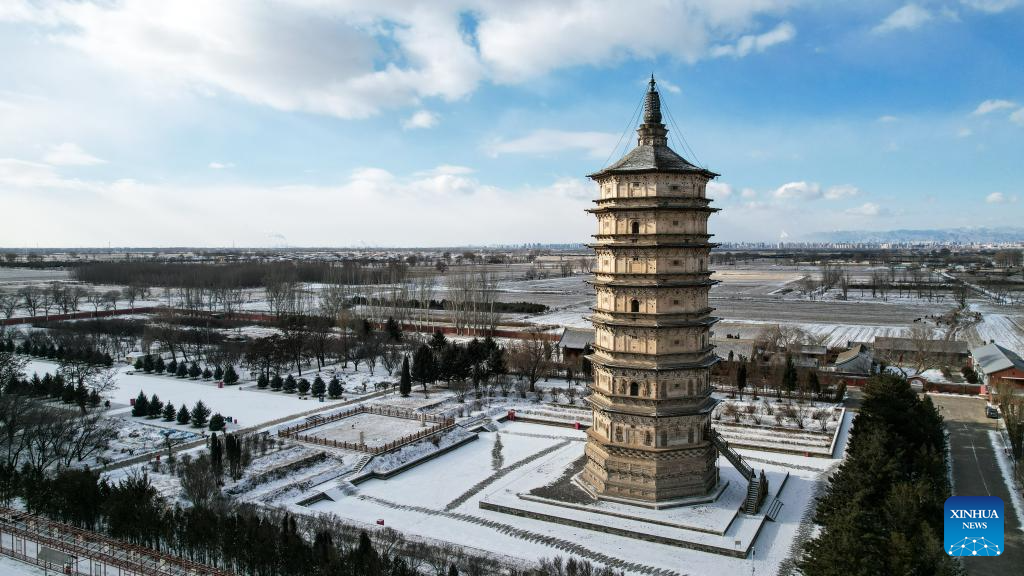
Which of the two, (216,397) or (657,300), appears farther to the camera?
(216,397)

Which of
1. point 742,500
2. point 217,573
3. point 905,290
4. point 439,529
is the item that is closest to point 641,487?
point 742,500

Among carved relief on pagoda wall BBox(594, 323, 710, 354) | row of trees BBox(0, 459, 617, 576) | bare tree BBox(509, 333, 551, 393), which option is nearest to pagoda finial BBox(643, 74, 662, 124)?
carved relief on pagoda wall BBox(594, 323, 710, 354)

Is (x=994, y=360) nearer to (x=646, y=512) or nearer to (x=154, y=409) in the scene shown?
(x=646, y=512)

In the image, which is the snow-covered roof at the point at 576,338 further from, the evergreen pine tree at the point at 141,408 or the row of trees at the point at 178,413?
the evergreen pine tree at the point at 141,408

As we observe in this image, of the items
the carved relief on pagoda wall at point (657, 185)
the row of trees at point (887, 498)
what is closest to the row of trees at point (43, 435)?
the carved relief on pagoda wall at point (657, 185)

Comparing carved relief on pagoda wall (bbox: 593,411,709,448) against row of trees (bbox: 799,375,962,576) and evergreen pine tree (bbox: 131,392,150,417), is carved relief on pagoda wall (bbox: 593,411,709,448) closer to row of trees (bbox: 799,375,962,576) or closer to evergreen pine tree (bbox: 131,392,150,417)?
row of trees (bbox: 799,375,962,576)

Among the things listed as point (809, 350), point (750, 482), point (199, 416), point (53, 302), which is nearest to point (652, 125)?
point (750, 482)

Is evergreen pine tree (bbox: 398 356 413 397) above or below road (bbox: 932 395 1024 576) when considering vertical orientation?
above

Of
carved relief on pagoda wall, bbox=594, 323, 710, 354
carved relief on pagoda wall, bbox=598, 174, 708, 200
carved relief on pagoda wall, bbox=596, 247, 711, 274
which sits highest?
carved relief on pagoda wall, bbox=598, 174, 708, 200
